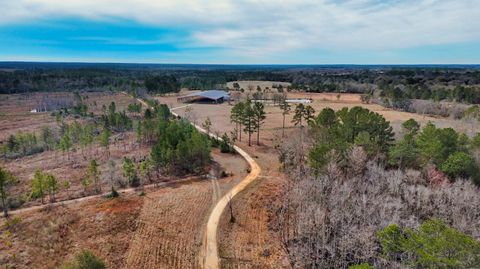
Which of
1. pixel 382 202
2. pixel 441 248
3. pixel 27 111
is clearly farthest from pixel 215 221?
pixel 27 111

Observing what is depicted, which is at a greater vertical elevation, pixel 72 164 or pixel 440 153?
pixel 440 153

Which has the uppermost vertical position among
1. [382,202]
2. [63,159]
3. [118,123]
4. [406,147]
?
[406,147]

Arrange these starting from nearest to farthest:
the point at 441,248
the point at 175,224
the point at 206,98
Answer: the point at 441,248 < the point at 175,224 < the point at 206,98

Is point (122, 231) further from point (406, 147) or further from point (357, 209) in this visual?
point (406, 147)

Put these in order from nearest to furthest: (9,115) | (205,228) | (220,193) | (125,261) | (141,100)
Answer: (125,261), (205,228), (220,193), (9,115), (141,100)

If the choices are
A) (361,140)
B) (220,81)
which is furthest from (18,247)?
(220,81)

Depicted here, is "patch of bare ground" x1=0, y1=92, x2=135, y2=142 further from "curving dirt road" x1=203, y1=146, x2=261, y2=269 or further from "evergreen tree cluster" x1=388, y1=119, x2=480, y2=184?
"evergreen tree cluster" x1=388, y1=119, x2=480, y2=184

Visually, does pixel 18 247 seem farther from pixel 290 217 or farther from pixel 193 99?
pixel 193 99

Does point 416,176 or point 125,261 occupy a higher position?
point 416,176
